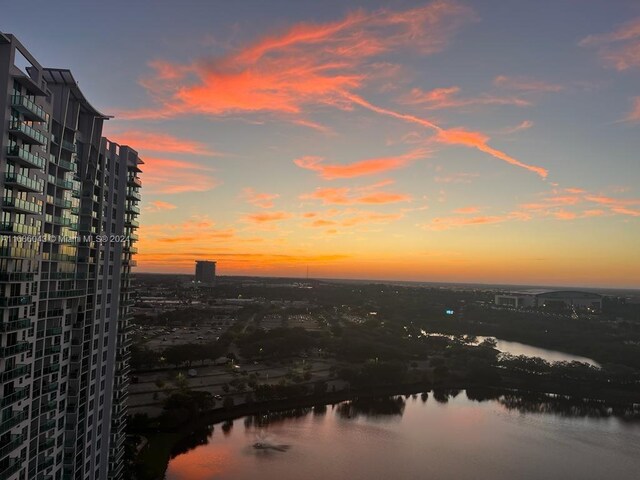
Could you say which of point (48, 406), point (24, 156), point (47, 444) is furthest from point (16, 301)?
point (47, 444)

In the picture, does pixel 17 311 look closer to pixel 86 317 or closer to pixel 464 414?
pixel 86 317

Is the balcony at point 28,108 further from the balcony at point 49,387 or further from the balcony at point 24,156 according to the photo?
the balcony at point 49,387

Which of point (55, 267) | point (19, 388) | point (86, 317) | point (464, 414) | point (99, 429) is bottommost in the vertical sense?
point (464, 414)

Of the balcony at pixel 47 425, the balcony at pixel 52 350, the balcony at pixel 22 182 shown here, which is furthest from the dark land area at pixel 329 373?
the balcony at pixel 22 182

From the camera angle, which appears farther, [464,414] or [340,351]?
[340,351]

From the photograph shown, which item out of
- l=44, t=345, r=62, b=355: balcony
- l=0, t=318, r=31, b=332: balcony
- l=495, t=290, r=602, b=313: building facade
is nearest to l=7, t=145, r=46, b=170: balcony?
l=0, t=318, r=31, b=332: balcony

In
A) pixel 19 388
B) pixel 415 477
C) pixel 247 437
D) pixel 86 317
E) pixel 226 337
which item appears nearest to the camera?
pixel 19 388

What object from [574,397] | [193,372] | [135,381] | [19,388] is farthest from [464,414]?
[19,388]
